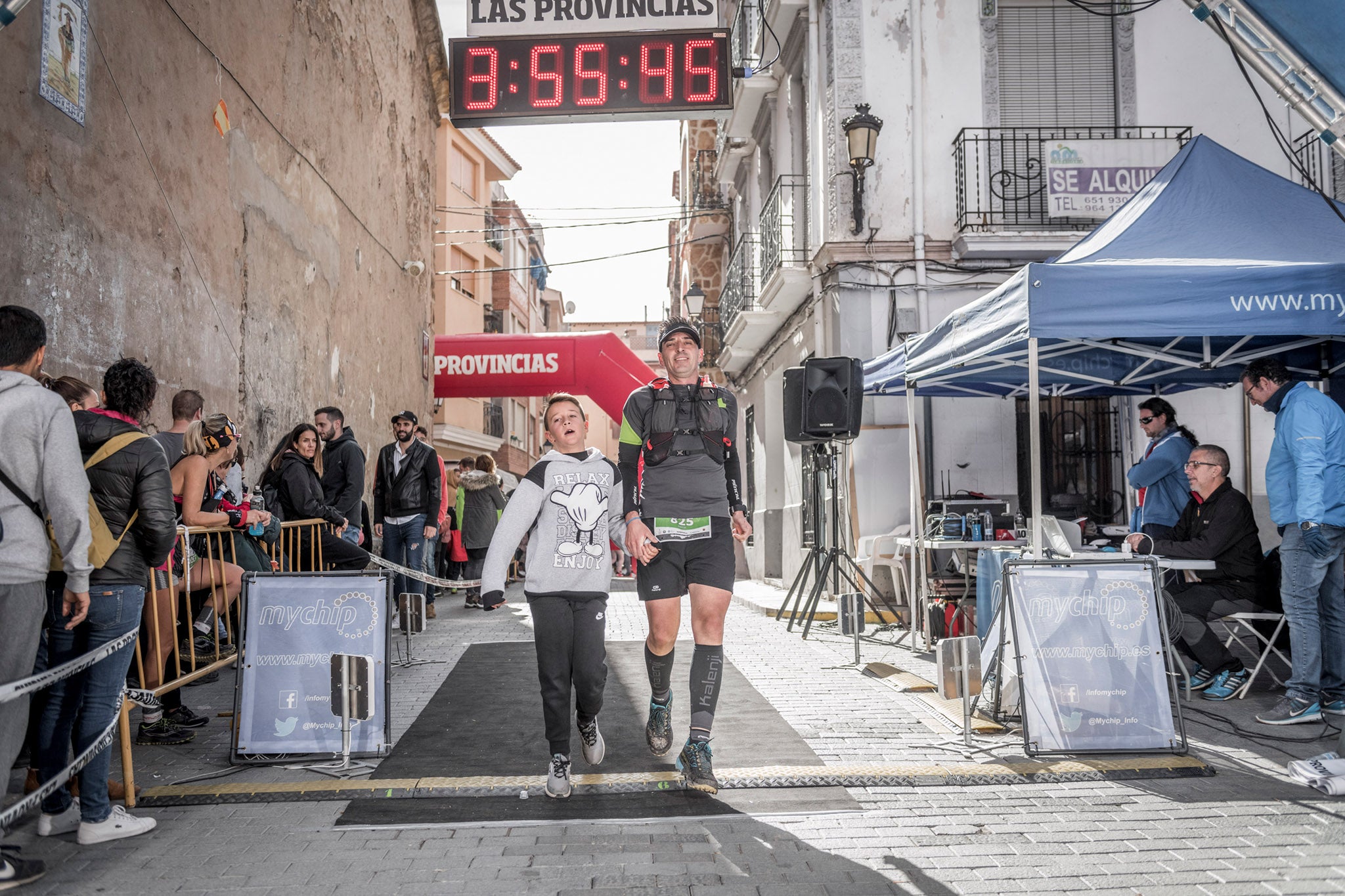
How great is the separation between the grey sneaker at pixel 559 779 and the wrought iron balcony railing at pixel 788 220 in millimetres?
10916

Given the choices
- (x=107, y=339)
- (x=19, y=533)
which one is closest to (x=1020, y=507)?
(x=107, y=339)

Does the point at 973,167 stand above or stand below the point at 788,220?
below

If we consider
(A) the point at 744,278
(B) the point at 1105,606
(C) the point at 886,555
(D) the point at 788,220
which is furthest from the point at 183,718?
(A) the point at 744,278

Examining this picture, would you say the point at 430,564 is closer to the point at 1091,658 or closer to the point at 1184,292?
the point at 1091,658

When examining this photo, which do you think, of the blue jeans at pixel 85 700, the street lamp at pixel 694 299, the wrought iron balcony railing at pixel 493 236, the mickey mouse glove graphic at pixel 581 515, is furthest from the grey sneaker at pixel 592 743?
the wrought iron balcony railing at pixel 493 236

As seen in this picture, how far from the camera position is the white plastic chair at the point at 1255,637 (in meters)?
6.48

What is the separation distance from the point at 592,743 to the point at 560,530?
1015 millimetres

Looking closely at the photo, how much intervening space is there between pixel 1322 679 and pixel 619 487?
4281 millimetres

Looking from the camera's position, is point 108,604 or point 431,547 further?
point 431,547

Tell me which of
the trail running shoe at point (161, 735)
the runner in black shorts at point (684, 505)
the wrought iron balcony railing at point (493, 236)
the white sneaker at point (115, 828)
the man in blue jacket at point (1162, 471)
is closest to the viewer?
the white sneaker at point (115, 828)

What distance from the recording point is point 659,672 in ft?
16.2

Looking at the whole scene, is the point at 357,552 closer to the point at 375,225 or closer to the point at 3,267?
the point at 3,267

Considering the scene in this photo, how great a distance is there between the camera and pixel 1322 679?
6.02m

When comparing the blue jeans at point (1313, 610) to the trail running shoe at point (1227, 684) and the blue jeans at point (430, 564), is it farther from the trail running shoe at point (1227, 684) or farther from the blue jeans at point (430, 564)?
the blue jeans at point (430, 564)
